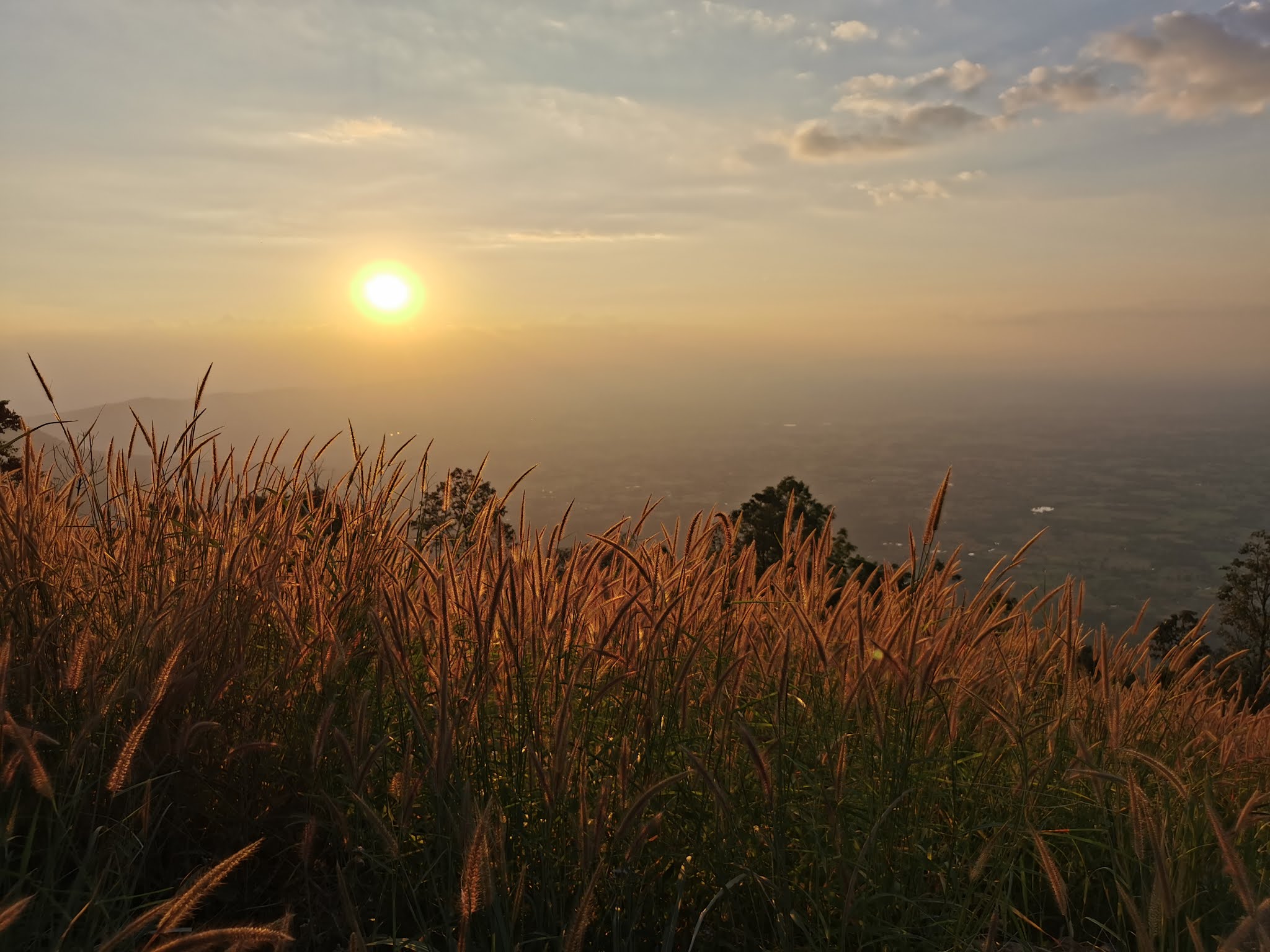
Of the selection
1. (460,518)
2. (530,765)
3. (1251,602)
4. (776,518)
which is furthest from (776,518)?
(1251,602)

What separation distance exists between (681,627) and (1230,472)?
676 ft

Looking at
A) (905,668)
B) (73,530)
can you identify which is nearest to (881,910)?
(905,668)

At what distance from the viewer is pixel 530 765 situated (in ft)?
6.95

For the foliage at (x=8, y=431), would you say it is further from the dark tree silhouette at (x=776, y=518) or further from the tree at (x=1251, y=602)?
the tree at (x=1251, y=602)

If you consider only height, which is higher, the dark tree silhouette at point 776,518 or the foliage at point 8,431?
the foliage at point 8,431

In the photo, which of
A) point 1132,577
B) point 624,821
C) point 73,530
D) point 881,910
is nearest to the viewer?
point 624,821

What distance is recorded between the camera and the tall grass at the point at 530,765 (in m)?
1.79

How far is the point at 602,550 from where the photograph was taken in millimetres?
2600

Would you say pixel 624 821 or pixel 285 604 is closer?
pixel 624 821

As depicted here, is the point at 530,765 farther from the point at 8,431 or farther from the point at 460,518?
the point at 8,431

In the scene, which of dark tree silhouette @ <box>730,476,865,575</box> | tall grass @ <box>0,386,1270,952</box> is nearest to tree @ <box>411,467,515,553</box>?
tall grass @ <box>0,386,1270,952</box>

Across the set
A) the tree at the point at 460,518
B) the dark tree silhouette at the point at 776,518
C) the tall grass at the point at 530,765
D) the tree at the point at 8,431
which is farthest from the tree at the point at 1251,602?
the tree at the point at 8,431

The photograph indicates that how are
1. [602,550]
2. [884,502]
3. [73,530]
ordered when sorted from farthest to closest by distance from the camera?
[884,502], [73,530], [602,550]

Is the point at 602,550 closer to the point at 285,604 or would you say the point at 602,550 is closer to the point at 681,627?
the point at 681,627
